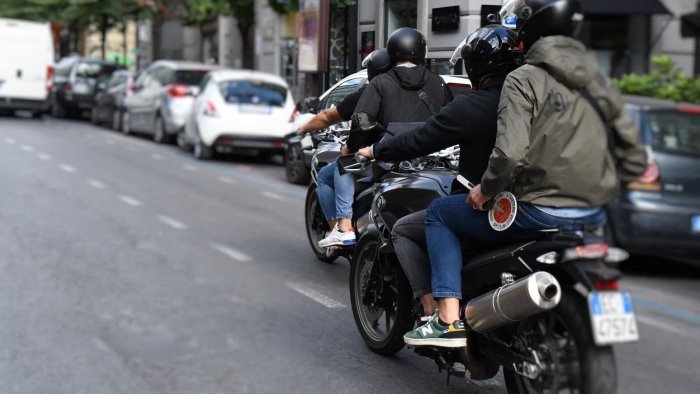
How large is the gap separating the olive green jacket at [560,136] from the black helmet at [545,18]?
0.03 metres

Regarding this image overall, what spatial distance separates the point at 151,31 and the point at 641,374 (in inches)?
1596

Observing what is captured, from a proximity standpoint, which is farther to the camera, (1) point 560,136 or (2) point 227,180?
(2) point 227,180

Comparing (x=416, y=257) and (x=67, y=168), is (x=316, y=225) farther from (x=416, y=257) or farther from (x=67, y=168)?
(x=67, y=168)

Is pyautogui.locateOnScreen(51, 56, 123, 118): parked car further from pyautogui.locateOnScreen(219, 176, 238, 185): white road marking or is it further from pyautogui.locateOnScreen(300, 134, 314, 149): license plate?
pyautogui.locateOnScreen(300, 134, 314, 149): license plate

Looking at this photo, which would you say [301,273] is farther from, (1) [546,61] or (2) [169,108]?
(2) [169,108]

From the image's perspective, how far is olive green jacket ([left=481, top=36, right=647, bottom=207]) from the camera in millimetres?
2965

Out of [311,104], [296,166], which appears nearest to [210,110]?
[296,166]

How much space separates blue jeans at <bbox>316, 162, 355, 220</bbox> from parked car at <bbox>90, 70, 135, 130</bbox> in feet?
54.2

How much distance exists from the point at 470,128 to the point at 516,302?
741 mm

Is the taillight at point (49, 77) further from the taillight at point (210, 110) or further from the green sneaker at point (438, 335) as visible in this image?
the green sneaker at point (438, 335)

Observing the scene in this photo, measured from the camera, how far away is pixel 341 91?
531 cm

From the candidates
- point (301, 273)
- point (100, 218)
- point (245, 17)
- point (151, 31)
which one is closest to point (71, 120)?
point (245, 17)

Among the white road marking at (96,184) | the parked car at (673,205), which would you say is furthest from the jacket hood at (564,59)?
the white road marking at (96,184)

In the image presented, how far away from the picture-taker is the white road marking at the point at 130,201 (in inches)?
460
